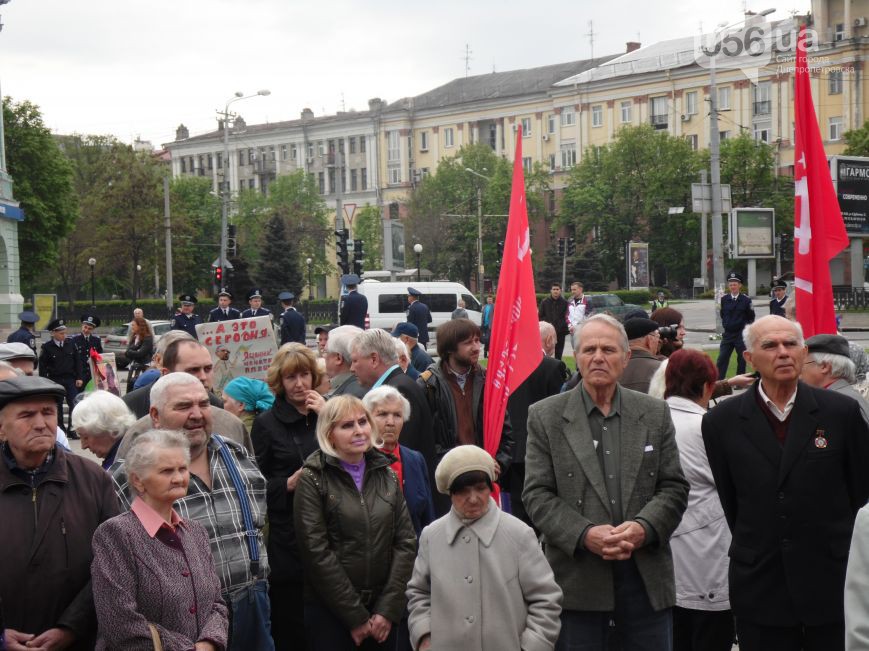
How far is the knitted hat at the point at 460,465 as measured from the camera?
474cm

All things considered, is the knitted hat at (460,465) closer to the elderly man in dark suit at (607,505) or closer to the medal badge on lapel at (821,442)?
the elderly man in dark suit at (607,505)

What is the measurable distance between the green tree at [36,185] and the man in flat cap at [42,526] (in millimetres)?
59778

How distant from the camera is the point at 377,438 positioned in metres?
5.77

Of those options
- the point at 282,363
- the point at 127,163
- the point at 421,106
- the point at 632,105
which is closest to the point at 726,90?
the point at 632,105

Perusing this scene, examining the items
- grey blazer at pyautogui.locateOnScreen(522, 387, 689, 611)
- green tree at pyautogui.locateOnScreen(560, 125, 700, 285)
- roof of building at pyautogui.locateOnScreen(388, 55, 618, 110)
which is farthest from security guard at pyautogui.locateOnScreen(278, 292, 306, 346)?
roof of building at pyautogui.locateOnScreen(388, 55, 618, 110)

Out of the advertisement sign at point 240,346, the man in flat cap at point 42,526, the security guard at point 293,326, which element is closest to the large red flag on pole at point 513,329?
the man in flat cap at point 42,526

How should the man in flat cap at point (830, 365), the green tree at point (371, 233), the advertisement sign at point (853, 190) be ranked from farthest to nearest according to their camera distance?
A: the green tree at point (371, 233) → the advertisement sign at point (853, 190) → the man in flat cap at point (830, 365)

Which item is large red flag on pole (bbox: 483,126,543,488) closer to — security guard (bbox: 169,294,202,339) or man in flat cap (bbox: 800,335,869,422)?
man in flat cap (bbox: 800,335,869,422)

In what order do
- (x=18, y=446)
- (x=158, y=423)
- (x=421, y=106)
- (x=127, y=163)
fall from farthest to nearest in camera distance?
(x=421, y=106)
(x=127, y=163)
(x=158, y=423)
(x=18, y=446)

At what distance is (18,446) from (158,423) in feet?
3.19

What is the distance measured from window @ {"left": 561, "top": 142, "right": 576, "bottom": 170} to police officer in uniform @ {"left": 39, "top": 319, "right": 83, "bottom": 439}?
8489 centimetres

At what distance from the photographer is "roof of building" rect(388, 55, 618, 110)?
10450cm

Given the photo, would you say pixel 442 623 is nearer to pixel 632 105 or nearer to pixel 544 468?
pixel 544 468

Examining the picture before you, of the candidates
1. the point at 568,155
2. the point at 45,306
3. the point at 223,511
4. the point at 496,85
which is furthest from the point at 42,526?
the point at 496,85
